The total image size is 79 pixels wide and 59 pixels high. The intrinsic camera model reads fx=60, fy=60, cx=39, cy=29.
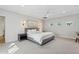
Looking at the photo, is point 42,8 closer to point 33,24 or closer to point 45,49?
point 45,49

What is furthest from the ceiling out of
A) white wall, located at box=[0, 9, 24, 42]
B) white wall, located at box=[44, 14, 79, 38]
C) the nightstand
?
the nightstand

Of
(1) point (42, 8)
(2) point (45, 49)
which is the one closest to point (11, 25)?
(1) point (42, 8)

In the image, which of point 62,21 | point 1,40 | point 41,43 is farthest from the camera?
point 62,21

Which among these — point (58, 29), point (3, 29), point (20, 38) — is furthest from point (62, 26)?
point (3, 29)

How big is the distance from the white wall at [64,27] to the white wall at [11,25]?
10.9 ft

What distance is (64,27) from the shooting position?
20.5ft

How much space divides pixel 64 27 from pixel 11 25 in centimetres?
506

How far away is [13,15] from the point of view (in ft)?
16.8

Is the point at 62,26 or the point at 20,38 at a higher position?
the point at 62,26

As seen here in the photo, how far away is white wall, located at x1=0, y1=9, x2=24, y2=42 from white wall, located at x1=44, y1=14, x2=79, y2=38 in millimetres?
3308

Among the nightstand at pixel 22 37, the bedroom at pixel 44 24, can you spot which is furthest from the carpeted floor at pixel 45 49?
the nightstand at pixel 22 37

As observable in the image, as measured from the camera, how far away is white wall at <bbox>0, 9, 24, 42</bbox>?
15.2ft

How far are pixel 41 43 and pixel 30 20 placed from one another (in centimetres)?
348

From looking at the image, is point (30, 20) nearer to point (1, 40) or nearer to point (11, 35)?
point (11, 35)
